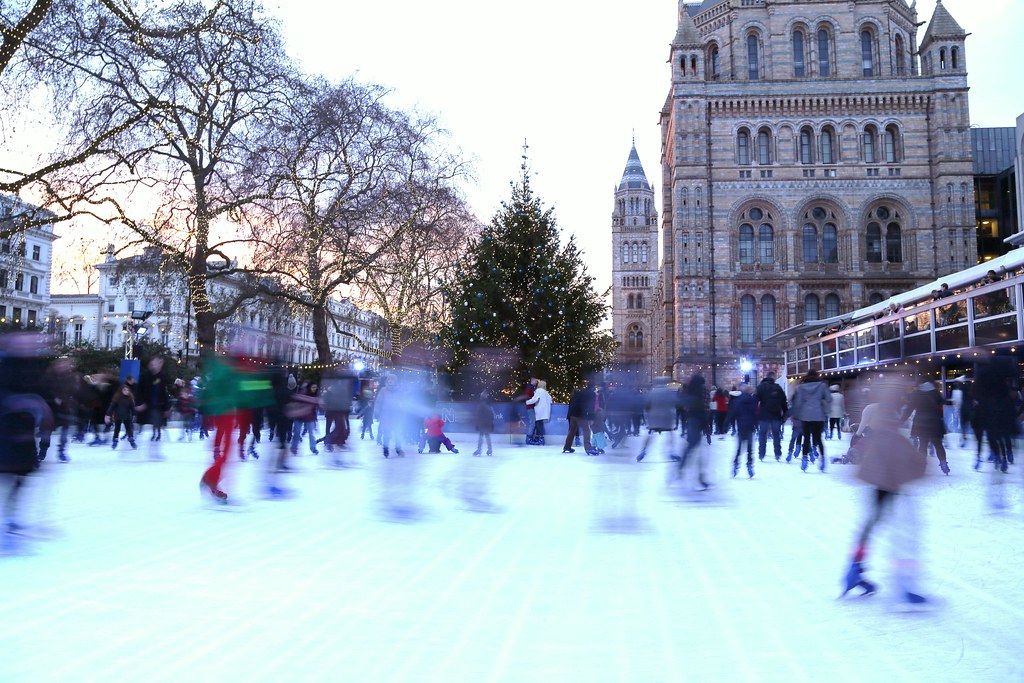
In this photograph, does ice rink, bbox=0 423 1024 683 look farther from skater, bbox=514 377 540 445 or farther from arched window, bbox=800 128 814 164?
arched window, bbox=800 128 814 164

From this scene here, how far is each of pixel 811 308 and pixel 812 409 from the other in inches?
1361

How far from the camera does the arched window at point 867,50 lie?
45.8 meters

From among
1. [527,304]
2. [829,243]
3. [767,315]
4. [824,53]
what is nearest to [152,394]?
[527,304]

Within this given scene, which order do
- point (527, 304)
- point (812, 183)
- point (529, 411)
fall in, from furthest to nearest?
point (812, 183) → point (527, 304) → point (529, 411)

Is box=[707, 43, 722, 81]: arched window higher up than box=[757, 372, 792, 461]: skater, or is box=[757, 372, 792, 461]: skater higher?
box=[707, 43, 722, 81]: arched window

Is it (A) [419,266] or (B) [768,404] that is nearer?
(B) [768,404]

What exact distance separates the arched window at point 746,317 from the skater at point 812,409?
32.6 meters

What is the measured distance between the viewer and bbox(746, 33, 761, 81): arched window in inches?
1816

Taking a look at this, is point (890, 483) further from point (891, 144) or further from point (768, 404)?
point (891, 144)

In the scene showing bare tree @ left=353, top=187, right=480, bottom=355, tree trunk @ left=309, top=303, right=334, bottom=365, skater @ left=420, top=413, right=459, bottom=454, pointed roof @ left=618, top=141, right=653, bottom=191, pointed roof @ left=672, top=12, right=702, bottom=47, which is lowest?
skater @ left=420, top=413, right=459, bottom=454

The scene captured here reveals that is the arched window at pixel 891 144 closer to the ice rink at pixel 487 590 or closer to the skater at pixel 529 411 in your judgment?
the skater at pixel 529 411

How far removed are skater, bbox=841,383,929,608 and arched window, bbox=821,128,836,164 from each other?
146 ft

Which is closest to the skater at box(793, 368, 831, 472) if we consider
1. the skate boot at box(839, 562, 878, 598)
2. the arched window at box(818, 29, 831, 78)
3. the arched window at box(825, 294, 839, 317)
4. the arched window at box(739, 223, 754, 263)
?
the skate boot at box(839, 562, 878, 598)

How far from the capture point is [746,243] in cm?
4488
